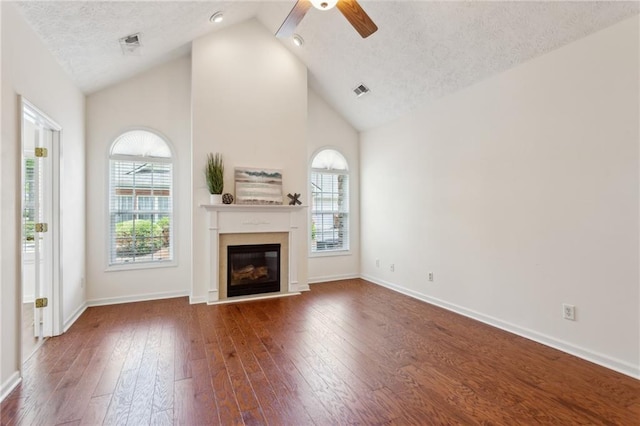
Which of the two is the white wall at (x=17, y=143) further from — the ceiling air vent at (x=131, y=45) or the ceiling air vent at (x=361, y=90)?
the ceiling air vent at (x=361, y=90)

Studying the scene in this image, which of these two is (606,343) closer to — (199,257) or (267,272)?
(267,272)

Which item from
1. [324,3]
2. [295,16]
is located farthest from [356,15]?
[295,16]

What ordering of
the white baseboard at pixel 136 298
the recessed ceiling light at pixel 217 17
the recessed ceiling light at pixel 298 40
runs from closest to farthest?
the recessed ceiling light at pixel 217 17 → the white baseboard at pixel 136 298 → the recessed ceiling light at pixel 298 40

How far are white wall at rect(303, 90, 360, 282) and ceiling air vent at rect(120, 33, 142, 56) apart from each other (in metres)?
2.75

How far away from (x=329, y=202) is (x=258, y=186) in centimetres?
161

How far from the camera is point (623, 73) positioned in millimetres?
2488

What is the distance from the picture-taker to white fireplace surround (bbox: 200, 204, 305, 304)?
4.33 meters

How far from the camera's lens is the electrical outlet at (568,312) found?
2.79 m

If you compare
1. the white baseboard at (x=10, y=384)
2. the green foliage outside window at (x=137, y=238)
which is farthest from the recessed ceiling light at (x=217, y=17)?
the white baseboard at (x=10, y=384)

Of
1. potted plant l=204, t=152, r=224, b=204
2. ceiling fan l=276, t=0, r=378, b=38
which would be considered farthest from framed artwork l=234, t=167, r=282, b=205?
ceiling fan l=276, t=0, r=378, b=38

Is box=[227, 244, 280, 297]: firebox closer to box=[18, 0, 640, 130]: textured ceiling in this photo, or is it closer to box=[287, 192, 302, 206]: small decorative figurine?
A: box=[287, 192, 302, 206]: small decorative figurine

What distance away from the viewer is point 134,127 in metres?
4.41

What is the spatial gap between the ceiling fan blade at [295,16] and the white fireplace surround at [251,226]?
90.9 inches

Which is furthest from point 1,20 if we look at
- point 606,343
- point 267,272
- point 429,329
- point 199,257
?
point 606,343
